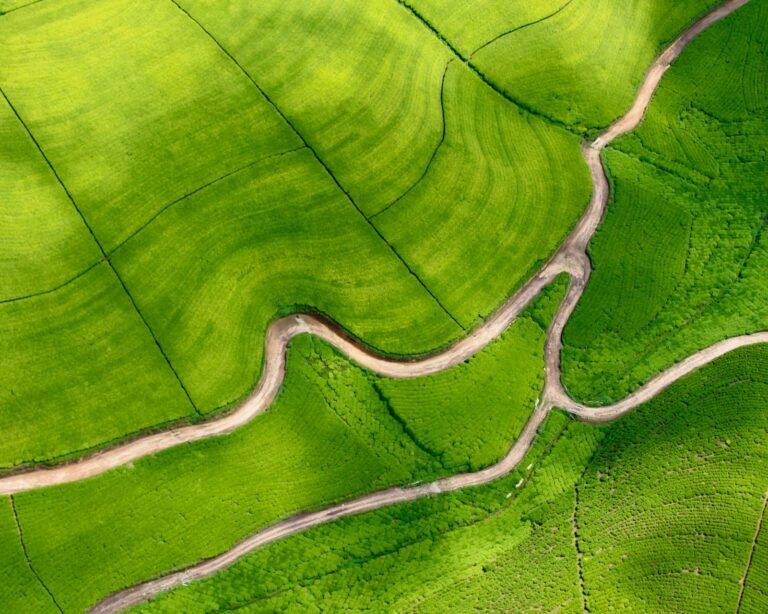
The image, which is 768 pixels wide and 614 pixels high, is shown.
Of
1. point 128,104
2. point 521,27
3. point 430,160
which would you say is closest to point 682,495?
point 430,160

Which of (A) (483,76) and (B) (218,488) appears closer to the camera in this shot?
(B) (218,488)

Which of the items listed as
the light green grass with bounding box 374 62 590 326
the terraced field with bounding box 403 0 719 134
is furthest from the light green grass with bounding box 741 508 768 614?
the terraced field with bounding box 403 0 719 134

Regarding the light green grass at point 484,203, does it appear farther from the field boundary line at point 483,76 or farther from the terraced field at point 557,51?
the terraced field at point 557,51

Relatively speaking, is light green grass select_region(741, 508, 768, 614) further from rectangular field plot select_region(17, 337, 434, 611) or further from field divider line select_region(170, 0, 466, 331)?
field divider line select_region(170, 0, 466, 331)

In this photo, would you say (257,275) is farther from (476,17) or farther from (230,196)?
(476,17)

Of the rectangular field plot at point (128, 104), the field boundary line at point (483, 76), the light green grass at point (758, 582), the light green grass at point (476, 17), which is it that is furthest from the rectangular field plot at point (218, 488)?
the light green grass at point (476, 17)

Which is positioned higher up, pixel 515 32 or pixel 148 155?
pixel 515 32

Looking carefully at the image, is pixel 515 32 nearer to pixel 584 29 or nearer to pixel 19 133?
pixel 584 29

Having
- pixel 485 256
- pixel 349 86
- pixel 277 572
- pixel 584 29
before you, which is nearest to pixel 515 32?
pixel 584 29

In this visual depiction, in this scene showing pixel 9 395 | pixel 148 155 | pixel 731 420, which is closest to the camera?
pixel 9 395
